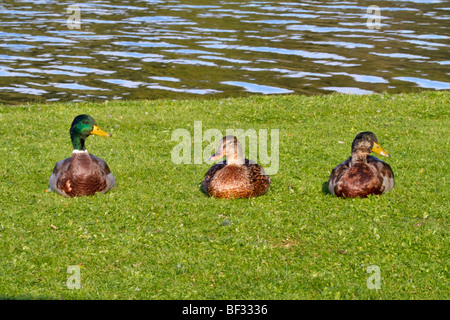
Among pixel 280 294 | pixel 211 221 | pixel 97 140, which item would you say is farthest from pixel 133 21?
pixel 280 294

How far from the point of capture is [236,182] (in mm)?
11492

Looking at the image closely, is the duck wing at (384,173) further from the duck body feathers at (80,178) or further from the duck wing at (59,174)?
the duck wing at (59,174)

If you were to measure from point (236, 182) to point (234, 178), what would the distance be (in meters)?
0.09

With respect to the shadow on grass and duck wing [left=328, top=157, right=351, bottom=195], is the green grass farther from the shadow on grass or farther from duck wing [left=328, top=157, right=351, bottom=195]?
duck wing [left=328, top=157, right=351, bottom=195]

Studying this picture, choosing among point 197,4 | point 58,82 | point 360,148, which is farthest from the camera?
point 197,4

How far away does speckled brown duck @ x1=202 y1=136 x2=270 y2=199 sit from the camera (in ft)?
37.7

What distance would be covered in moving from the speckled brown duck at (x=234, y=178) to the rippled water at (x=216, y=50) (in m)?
12.7

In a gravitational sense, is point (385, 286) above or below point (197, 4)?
below

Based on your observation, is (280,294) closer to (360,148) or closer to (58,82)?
(360,148)

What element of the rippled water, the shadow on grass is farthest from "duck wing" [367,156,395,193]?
the rippled water

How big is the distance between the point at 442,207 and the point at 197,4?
3800cm

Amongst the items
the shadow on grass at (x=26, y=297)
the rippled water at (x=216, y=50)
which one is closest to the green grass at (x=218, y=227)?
the shadow on grass at (x=26, y=297)

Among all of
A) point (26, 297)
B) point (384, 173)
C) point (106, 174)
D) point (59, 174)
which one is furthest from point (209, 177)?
point (26, 297)

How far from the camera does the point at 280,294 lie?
8266 mm
